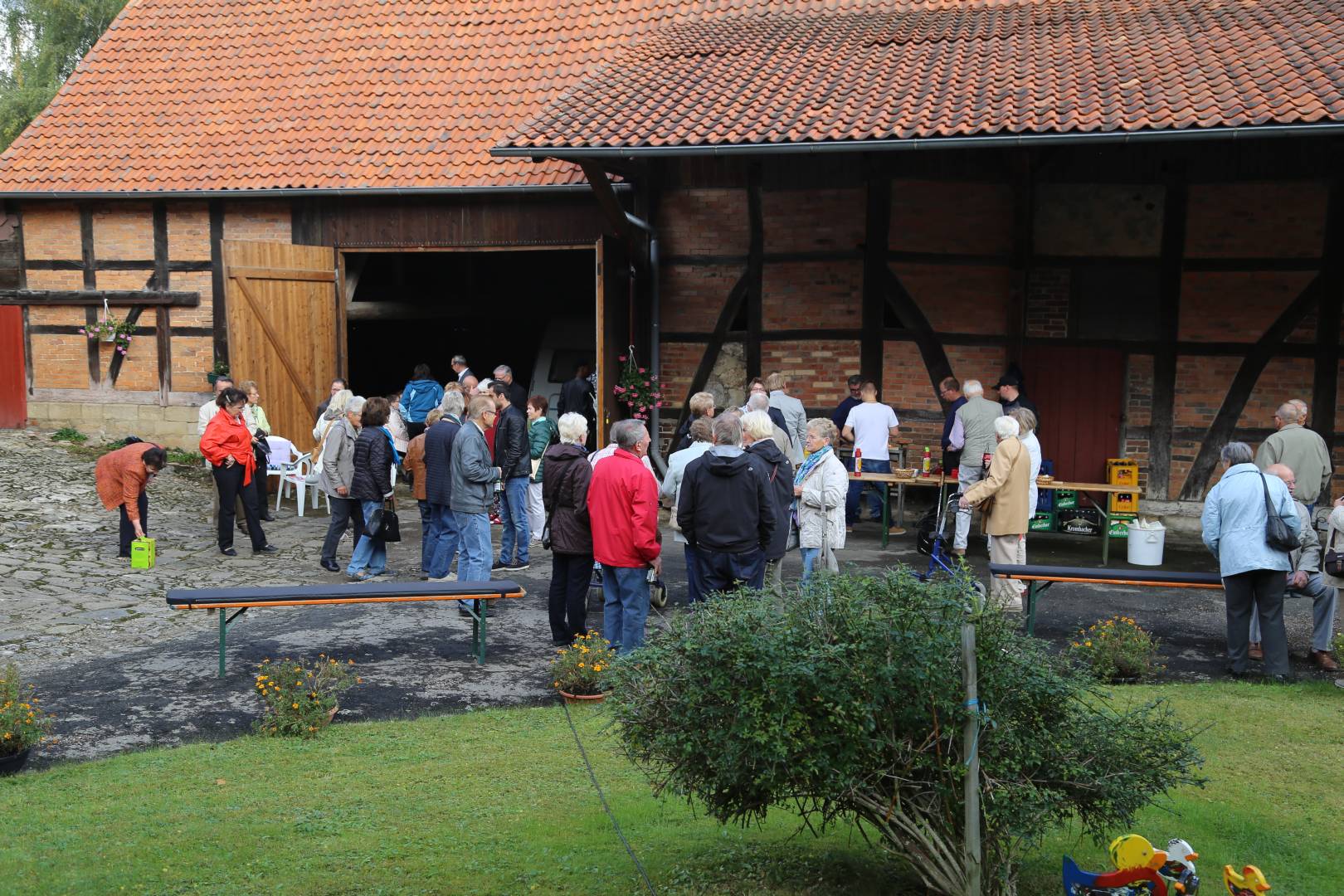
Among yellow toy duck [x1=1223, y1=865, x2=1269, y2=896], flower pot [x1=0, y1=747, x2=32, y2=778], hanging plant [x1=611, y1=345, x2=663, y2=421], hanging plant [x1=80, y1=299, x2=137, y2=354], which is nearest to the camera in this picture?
yellow toy duck [x1=1223, y1=865, x2=1269, y2=896]

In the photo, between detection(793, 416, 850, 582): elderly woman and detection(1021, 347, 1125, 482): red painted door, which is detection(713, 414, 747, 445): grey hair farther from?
detection(1021, 347, 1125, 482): red painted door

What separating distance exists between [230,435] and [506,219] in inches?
191

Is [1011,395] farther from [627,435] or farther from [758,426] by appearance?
[627,435]

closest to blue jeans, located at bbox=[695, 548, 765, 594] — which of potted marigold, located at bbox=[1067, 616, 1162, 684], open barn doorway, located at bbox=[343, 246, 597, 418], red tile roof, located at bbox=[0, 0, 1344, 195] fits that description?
potted marigold, located at bbox=[1067, 616, 1162, 684]

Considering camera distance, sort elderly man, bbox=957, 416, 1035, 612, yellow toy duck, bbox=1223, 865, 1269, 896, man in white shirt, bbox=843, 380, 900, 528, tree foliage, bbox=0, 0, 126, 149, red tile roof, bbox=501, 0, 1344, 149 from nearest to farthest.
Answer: yellow toy duck, bbox=1223, 865, 1269, 896
elderly man, bbox=957, 416, 1035, 612
red tile roof, bbox=501, 0, 1344, 149
man in white shirt, bbox=843, 380, 900, 528
tree foliage, bbox=0, 0, 126, 149

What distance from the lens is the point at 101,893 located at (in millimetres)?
4453

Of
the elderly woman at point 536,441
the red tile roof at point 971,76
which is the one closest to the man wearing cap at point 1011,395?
the red tile roof at point 971,76

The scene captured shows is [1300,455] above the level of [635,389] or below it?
below

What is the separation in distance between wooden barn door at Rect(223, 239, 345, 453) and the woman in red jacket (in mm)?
2622

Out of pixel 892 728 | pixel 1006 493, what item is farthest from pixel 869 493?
pixel 892 728

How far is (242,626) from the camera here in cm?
872

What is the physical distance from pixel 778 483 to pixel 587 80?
796 centimetres

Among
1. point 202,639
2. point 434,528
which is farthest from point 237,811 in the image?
point 434,528

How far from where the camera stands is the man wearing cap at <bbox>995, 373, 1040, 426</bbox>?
11758 mm
